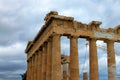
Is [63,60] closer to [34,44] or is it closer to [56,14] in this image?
[34,44]

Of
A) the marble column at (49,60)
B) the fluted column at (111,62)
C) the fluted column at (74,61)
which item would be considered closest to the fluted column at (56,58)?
the fluted column at (74,61)

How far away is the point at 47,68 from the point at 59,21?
6.18m

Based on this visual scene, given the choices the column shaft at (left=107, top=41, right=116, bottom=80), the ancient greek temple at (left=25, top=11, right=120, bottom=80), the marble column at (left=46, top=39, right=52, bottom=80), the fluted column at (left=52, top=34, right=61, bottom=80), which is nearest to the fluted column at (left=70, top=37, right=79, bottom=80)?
the ancient greek temple at (left=25, top=11, right=120, bottom=80)

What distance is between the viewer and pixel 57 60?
3088 centimetres

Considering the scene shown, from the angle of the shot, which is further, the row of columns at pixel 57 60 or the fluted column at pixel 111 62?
the fluted column at pixel 111 62

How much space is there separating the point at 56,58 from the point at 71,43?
3060 millimetres

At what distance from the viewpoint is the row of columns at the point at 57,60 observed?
30.9 meters

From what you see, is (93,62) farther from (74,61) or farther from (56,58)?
(56,58)

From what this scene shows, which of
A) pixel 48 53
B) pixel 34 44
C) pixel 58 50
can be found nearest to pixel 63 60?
pixel 34 44

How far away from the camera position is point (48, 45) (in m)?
34.2

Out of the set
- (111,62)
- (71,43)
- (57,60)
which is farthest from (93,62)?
(57,60)

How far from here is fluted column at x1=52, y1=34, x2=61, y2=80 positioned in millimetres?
30516

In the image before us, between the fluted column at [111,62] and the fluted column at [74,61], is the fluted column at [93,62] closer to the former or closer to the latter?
the fluted column at [111,62]

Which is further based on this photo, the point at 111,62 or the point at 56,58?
the point at 111,62
